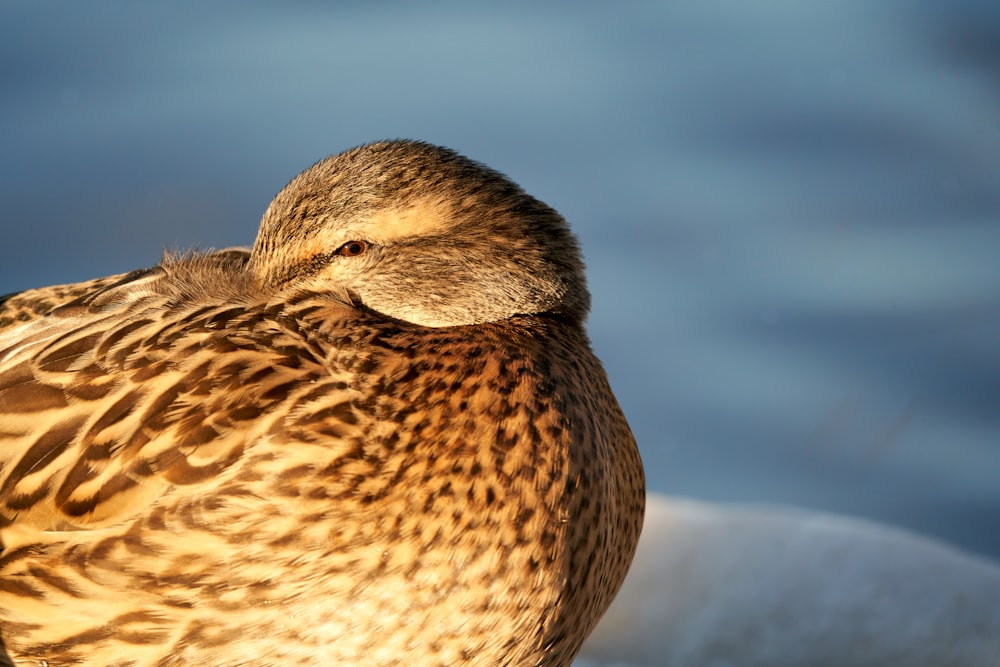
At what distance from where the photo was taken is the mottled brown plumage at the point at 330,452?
3064 millimetres

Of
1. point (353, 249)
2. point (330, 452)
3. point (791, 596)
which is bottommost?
point (791, 596)

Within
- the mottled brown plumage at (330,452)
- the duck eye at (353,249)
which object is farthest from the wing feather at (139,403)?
the duck eye at (353,249)

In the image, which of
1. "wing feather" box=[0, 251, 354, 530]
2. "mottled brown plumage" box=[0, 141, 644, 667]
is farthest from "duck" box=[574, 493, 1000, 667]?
"wing feather" box=[0, 251, 354, 530]

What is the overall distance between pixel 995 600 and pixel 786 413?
1.35 m

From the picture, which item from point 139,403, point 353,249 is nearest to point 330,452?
point 139,403

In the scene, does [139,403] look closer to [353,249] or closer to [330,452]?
[330,452]

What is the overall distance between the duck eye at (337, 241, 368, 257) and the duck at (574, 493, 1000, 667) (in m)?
2.30

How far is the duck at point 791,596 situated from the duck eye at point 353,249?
2.30 m

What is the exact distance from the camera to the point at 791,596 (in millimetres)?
5438

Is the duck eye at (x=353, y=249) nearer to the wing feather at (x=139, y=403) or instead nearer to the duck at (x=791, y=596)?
the wing feather at (x=139, y=403)

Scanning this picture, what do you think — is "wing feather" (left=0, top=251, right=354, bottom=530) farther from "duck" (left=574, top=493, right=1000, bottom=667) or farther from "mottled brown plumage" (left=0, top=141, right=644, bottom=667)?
"duck" (left=574, top=493, right=1000, bottom=667)

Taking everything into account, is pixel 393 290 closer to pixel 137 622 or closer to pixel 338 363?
pixel 338 363

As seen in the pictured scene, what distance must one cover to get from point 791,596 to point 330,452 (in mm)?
2842

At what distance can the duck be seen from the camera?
17.1 feet
